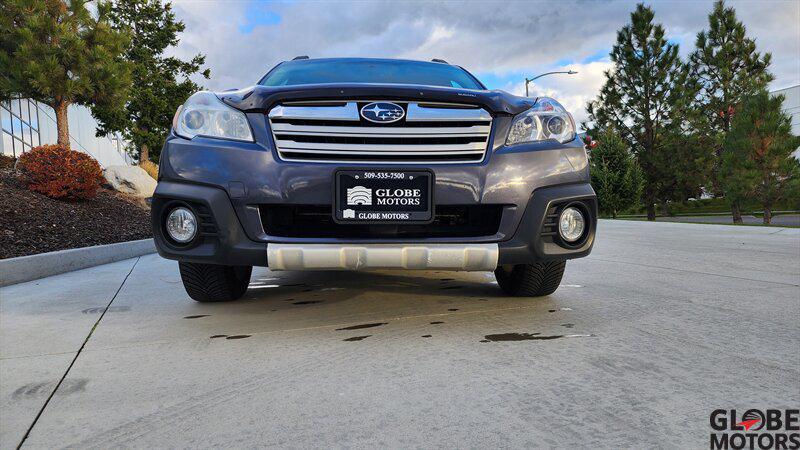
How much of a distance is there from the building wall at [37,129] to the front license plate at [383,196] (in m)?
16.3

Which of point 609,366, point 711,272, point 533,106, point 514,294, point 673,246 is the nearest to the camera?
point 609,366

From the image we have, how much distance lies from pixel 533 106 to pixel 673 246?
19.2 ft

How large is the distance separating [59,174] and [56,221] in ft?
6.13

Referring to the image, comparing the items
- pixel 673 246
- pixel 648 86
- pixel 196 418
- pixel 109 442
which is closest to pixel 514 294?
pixel 196 418

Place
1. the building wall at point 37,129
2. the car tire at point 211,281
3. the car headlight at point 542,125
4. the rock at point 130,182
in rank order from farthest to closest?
the building wall at point 37,129, the rock at point 130,182, the car tire at point 211,281, the car headlight at point 542,125

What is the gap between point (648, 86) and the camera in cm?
3462

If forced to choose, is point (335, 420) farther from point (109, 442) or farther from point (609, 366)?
point (609, 366)

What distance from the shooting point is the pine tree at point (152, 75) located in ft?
80.2

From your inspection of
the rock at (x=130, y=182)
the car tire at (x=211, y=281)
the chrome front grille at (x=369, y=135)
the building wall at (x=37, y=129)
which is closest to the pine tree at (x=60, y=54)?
the rock at (x=130, y=182)

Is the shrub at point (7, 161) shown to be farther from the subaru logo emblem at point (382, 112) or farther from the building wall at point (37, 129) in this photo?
the subaru logo emblem at point (382, 112)

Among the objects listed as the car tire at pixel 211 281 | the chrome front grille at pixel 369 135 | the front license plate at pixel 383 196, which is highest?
the chrome front grille at pixel 369 135

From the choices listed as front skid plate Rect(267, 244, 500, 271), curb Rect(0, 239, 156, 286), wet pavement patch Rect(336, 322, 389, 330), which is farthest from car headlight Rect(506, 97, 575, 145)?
curb Rect(0, 239, 156, 286)

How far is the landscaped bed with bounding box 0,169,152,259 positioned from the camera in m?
6.84

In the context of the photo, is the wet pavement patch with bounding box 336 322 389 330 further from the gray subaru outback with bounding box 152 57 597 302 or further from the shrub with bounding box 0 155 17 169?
the shrub with bounding box 0 155 17 169
